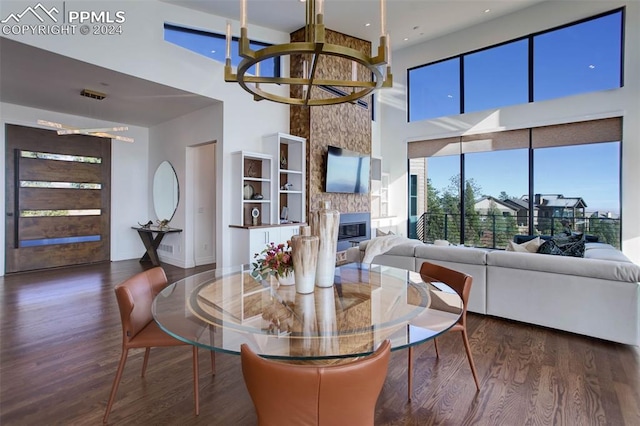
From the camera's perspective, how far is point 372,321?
1.49m

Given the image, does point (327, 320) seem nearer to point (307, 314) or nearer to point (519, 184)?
point (307, 314)

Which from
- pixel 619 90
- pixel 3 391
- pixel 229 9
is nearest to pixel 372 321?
pixel 3 391

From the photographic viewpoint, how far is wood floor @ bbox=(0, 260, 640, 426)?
6.06 ft

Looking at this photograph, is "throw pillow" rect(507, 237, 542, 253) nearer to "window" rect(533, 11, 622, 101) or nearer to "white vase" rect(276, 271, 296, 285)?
"white vase" rect(276, 271, 296, 285)

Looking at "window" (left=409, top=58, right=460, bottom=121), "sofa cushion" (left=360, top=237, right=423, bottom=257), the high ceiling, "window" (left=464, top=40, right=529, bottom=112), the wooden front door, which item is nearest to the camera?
"sofa cushion" (left=360, top=237, right=423, bottom=257)

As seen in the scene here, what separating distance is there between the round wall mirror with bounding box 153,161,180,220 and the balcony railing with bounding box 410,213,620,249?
18.3 feet

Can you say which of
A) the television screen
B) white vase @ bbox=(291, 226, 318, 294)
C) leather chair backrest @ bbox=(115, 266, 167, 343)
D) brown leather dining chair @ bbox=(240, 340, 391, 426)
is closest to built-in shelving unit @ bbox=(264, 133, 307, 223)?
the television screen

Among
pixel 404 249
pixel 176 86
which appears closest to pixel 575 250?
pixel 404 249

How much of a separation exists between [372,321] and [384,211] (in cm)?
711

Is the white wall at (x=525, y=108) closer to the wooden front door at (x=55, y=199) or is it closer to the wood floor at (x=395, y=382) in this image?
the wood floor at (x=395, y=382)

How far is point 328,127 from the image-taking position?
634cm

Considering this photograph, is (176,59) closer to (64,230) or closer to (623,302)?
(64,230)

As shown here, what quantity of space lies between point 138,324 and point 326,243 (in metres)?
1.22

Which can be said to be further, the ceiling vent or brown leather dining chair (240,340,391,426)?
the ceiling vent
